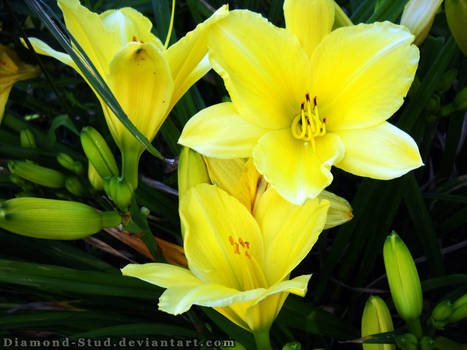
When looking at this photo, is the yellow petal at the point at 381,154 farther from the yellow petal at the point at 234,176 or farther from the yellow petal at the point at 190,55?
the yellow petal at the point at 190,55

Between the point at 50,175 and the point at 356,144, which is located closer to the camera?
the point at 356,144

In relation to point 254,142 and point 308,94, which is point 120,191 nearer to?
point 254,142

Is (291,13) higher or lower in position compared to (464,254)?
higher

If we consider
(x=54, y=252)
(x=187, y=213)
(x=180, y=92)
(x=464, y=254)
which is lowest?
(x=464, y=254)

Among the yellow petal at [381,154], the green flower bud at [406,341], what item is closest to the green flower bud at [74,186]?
the yellow petal at [381,154]

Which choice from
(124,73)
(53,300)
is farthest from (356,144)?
(53,300)

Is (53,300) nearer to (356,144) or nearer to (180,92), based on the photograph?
(180,92)
